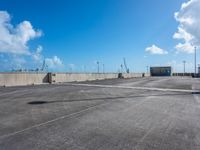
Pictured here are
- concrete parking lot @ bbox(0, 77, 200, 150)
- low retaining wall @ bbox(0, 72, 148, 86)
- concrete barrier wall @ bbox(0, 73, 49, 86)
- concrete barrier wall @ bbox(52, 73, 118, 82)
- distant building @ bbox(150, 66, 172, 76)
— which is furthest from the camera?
distant building @ bbox(150, 66, 172, 76)

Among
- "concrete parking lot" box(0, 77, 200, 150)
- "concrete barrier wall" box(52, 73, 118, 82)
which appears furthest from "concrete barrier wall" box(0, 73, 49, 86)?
"concrete parking lot" box(0, 77, 200, 150)

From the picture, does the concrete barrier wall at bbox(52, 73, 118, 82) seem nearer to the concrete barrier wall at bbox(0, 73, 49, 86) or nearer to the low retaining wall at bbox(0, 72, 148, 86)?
the low retaining wall at bbox(0, 72, 148, 86)

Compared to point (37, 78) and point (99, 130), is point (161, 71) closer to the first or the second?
point (37, 78)

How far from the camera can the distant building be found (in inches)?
3575

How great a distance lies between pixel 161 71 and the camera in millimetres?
94250

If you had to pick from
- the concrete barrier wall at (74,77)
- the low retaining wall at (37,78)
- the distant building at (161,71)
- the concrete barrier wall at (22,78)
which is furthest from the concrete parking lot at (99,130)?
the distant building at (161,71)

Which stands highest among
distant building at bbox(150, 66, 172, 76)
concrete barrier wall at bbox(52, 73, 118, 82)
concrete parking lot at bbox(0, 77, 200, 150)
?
distant building at bbox(150, 66, 172, 76)

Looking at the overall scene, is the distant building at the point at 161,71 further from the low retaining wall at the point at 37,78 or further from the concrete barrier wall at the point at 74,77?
the low retaining wall at the point at 37,78

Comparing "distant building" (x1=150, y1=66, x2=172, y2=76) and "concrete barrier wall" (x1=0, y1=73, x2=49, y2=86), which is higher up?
"distant building" (x1=150, y1=66, x2=172, y2=76)

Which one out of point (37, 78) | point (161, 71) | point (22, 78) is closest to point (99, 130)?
point (22, 78)

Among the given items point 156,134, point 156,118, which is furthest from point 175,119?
point 156,134

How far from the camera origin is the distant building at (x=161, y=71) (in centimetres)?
9081

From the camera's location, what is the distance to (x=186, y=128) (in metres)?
5.48

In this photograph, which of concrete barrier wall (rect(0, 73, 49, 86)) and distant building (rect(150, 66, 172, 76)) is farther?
distant building (rect(150, 66, 172, 76))
